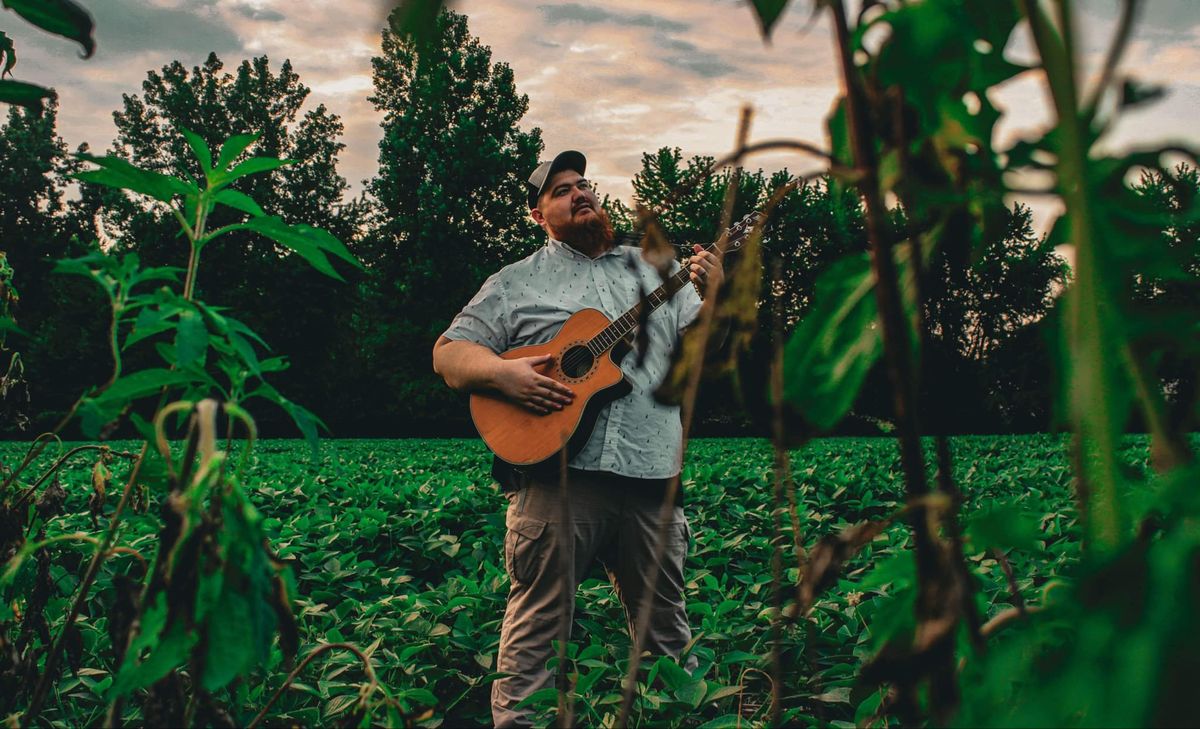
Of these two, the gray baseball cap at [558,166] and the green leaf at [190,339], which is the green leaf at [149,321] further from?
the gray baseball cap at [558,166]

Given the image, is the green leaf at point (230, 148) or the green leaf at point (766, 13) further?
the green leaf at point (230, 148)

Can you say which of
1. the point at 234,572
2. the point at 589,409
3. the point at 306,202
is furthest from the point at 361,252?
the point at 234,572

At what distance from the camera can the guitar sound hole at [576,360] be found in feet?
10.8

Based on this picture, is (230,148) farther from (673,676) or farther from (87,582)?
(673,676)

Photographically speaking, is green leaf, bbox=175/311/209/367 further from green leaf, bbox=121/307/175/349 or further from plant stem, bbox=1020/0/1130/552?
plant stem, bbox=1020/0/1130/552

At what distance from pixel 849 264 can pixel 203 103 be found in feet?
130

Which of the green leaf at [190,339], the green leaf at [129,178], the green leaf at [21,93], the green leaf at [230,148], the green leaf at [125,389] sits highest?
the green leaf at [21,93]

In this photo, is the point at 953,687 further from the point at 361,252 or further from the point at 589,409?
the point at 361,252

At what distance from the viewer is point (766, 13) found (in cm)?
48

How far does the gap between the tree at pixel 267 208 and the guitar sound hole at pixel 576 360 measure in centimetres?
2856

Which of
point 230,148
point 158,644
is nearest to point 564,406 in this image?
point 230,148

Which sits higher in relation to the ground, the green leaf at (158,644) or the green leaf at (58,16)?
the green leaf at (58,16)

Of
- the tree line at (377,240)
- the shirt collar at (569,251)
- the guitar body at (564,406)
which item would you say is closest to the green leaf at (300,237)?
the guitar body at (564,406)

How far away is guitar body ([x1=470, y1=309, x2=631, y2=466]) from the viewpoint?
3137mm
